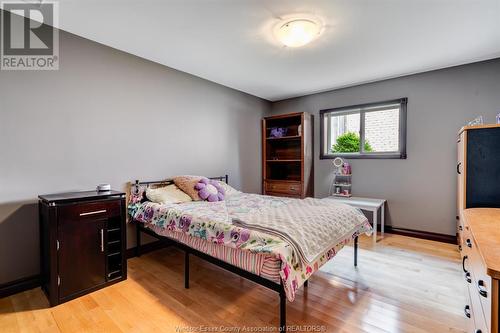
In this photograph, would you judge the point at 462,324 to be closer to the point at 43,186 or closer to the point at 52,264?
the point at 52,264

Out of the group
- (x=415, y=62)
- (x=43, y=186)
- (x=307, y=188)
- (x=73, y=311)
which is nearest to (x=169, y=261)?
(x=73, y=311)

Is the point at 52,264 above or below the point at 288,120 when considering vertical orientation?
below

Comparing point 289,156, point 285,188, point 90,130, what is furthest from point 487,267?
point 289,156

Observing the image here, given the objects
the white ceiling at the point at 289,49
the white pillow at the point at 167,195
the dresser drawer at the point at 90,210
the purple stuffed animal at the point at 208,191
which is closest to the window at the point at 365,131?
the white ceiling at the point at 289,49

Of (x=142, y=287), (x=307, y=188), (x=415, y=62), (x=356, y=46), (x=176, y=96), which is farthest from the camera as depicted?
(x=307, y=188)

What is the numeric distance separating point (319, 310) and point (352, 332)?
11.5 inches

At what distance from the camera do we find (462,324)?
171cm

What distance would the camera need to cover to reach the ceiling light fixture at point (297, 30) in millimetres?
2154

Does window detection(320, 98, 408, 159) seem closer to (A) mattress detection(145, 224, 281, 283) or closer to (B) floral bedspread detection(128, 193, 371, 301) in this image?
(B) floral bedspread detection(128, 193, 371, 301)

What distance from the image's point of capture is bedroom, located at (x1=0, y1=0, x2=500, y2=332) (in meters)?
1.86

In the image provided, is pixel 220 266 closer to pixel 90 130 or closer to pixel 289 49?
pixel 90 130

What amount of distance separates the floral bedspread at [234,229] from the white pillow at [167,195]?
0.11 metres

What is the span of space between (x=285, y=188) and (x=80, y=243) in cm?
333

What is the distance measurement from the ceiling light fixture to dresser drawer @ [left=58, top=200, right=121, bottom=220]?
234cm
